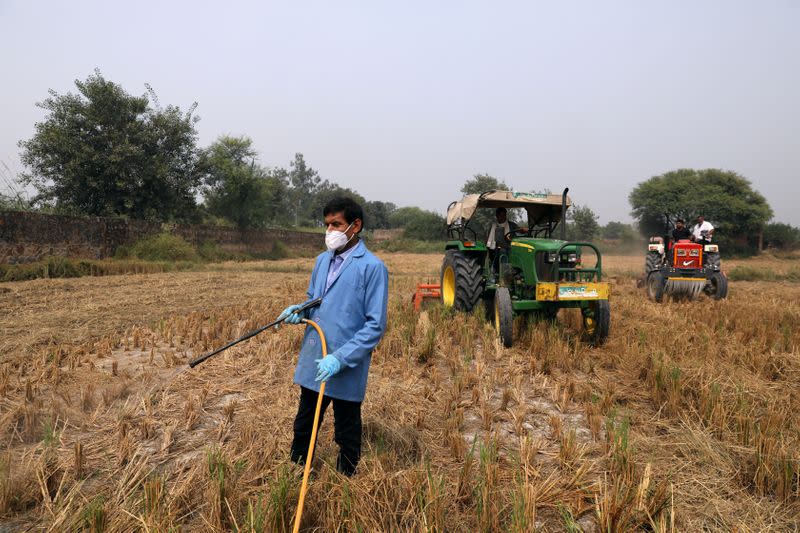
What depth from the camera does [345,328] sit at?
2531 millimetres

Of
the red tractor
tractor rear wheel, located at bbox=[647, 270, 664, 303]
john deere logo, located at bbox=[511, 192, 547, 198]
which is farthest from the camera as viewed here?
tractor rear wheel, located at bbox=[647, 270, 664, 303]

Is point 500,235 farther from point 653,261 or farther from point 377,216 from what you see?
point 377,216

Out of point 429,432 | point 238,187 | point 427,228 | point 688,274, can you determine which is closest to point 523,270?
point 429,432

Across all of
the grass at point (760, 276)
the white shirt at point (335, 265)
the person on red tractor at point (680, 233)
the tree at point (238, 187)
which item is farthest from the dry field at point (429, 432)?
the tree at point (238, 187)

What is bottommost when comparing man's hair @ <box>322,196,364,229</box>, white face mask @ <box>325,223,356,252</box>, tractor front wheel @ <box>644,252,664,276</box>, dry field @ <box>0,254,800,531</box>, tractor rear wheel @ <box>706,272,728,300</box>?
dry field @ <box>0,254,800,531</box>

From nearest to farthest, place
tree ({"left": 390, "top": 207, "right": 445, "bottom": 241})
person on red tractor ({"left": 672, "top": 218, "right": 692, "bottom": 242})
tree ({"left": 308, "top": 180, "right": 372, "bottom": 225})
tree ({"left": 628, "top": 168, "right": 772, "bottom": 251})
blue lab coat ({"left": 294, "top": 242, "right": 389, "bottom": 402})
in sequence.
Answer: blue lab coat ({"left": 294, "top": 242, "right": 389, "bottom": 402})
person on red tractor ({"left": 672, "top": 218, "right": 692, "bottom": 242})
tree ({"left": 628, "top": 168, "right": 772, "bottom": 251})
tree ({"left": 390, "top": 207, "right": 445, "bottom": 241})
tree ({"left": 308, "top": 180, "right": 372, "bottom": 225})

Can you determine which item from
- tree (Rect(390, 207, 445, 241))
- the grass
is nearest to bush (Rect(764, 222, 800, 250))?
the grass

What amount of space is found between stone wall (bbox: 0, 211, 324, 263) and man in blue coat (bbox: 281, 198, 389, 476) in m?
14.4

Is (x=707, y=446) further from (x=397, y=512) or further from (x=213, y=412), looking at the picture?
(x=213, y=412)

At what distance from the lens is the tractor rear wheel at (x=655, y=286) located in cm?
931

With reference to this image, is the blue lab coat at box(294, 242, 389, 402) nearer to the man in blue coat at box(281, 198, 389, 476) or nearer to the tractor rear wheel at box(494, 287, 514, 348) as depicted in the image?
the man in blue coat at box(281, 198, 389, 476)

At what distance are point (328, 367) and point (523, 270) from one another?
4.55m

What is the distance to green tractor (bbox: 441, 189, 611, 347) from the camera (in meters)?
5.55

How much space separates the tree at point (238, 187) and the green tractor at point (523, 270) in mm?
20020
